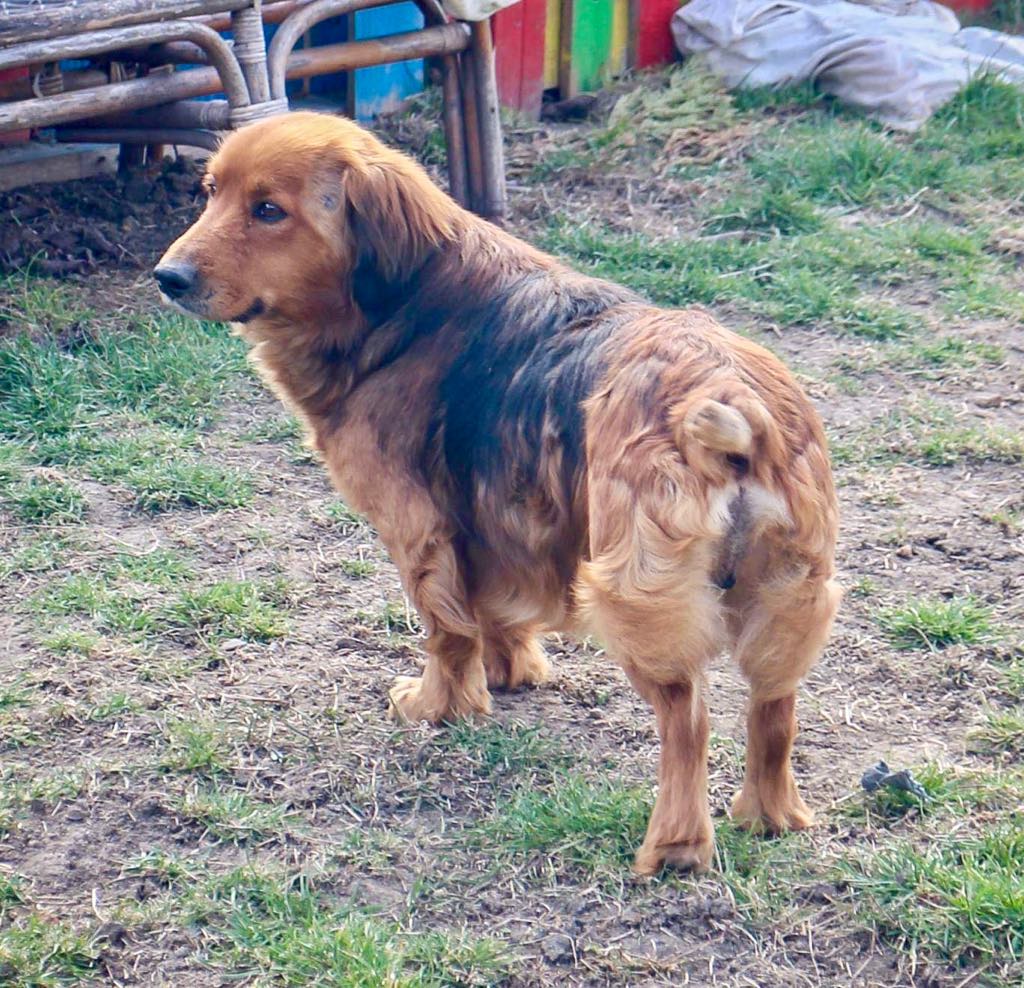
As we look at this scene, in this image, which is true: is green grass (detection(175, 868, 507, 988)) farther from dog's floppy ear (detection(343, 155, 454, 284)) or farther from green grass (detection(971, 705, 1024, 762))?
dog's floppy ear (detection(343, 155, 454, 284))

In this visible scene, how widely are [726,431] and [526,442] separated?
0.69 metres

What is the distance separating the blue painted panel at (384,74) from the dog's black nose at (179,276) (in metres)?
4.65

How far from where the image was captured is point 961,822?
124 inches

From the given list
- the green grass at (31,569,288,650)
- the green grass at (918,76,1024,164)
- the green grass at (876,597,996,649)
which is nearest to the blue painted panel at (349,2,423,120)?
the green grass at (918,76,1024,164)

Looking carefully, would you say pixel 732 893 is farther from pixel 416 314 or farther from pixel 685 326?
pixel 416 314

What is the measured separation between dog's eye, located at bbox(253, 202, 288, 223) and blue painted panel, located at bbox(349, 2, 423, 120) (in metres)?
4.58

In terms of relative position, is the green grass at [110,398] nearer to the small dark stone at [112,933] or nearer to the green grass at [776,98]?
the small dark stone at [112,933]

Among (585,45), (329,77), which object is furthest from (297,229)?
(585,45)

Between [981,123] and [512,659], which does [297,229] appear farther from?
[981,123]

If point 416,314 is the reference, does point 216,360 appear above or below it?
below

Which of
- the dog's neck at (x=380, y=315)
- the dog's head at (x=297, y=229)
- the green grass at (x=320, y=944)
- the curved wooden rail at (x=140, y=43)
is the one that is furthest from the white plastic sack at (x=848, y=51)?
the green grass at (x=320, y=944)

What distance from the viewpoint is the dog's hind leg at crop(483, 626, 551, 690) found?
12.4 feet

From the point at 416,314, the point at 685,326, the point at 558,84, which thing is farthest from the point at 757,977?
the point at 558,84

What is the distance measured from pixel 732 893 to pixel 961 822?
2.01 ft
